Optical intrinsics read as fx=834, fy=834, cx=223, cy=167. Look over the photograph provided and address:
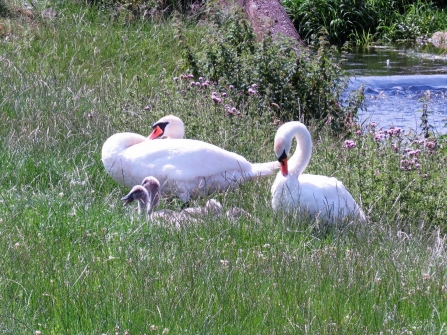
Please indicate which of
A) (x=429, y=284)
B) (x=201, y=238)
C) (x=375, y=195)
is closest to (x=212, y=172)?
(x=375, y=195)

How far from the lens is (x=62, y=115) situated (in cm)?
728

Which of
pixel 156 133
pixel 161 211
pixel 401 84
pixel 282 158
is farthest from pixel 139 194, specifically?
pixel 401 84

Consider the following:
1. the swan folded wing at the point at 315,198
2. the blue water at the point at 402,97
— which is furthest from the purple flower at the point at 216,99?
the blue water at the point at 402,97

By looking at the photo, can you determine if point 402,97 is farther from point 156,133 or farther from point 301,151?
point 301,151

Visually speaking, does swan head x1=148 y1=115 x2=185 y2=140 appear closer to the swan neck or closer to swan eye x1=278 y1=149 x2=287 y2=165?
the swan neck

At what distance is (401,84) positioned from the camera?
41.5 feet

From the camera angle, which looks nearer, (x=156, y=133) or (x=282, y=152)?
(x=282, y=152)

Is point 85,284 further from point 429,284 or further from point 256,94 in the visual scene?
point 256,94

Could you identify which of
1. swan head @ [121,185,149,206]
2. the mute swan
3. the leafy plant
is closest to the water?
the leafy plant

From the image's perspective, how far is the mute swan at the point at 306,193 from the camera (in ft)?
17.3

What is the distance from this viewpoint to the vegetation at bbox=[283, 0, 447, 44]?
18234 millimetres

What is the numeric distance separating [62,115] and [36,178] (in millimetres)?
1429

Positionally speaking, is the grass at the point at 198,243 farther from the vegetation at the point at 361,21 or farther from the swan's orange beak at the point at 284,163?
the vegetation at the point at 361,21

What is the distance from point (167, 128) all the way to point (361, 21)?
13008 millimetres
